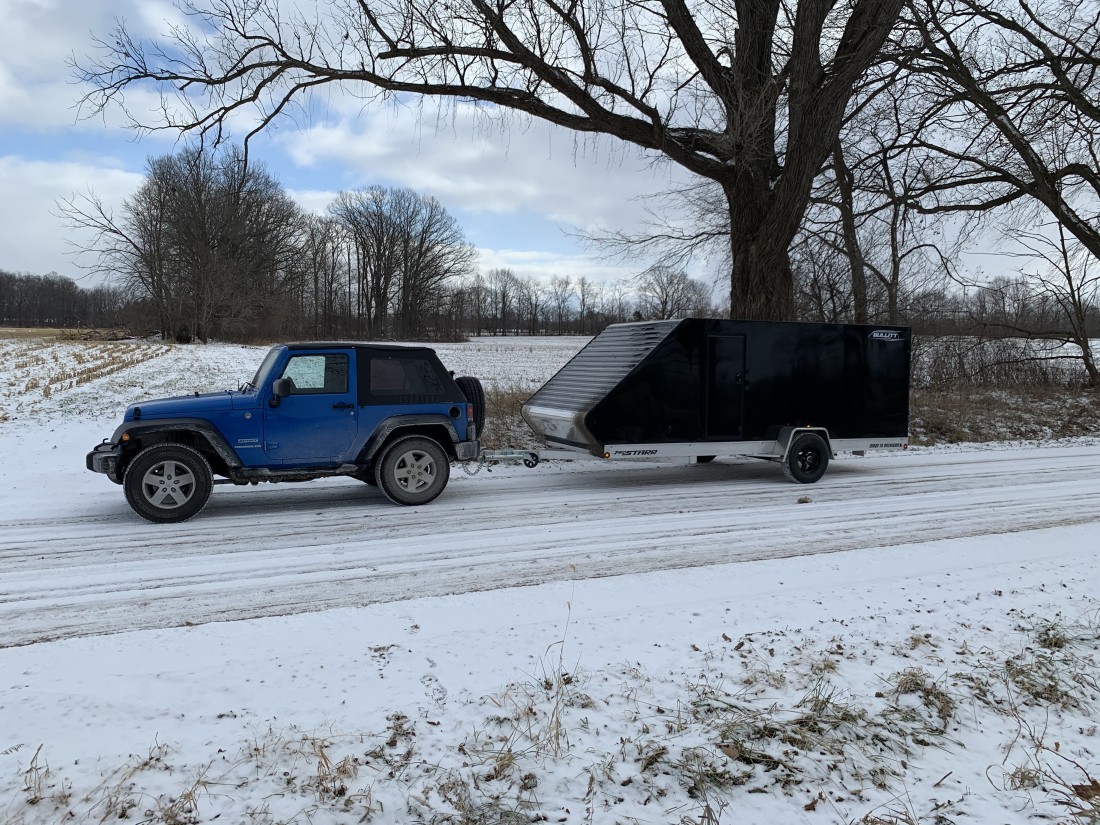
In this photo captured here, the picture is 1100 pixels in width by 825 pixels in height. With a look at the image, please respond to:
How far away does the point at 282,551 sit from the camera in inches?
272

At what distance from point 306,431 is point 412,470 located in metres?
1.35

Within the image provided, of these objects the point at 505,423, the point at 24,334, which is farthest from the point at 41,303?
the point at 505,423

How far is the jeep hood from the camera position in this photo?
7.82 meters

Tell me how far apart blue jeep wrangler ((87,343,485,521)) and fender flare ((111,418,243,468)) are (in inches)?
0.4

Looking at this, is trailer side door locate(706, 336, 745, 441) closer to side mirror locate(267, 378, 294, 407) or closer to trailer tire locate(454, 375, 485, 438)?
trailer tire locate(454, 375, 485, 438)

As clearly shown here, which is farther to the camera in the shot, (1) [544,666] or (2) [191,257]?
(2) [191,257]

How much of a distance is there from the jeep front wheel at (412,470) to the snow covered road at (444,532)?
0.27 m

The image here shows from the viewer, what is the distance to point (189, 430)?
791 cm

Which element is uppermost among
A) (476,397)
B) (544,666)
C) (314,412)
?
(476,397)

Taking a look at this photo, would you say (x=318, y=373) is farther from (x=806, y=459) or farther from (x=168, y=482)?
(x=806, y=459)

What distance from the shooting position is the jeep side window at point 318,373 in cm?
849

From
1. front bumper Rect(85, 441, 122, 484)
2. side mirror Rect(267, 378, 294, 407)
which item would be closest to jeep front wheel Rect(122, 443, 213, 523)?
front bumper Rect(85, 441, 122, 484)

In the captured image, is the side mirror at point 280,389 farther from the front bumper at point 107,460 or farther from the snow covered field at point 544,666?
the front bumper at point 107,460

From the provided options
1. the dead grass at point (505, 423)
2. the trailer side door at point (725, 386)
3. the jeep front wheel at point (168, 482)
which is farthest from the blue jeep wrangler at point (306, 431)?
the dead grass at point (505, 423)
